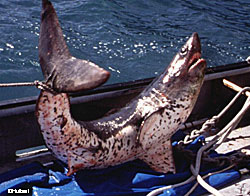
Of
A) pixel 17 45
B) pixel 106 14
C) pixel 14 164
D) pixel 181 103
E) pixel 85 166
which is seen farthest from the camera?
pixel 106 14

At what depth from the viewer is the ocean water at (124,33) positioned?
9.23 meters

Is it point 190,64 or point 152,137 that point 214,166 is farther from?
point 190,64

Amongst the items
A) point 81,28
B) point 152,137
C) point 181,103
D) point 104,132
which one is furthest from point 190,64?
point 81,28

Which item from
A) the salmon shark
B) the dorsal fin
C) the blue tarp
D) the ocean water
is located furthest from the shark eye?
the ocean water

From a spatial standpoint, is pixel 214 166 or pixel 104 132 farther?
pixel 214 166

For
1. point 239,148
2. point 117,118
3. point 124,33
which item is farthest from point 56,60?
point 124,33

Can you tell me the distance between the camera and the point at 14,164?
460 centimetres

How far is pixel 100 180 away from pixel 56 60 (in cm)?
142

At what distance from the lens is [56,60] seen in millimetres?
3125

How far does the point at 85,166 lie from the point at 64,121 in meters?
0.59

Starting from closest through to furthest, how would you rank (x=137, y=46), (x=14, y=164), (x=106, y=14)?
(x=14, y=164) → (x=137, y=46) → (x=106, y=14)

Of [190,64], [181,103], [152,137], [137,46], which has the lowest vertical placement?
[137,46]

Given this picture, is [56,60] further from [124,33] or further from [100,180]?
[124,33]

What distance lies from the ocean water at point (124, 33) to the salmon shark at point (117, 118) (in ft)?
14.7
